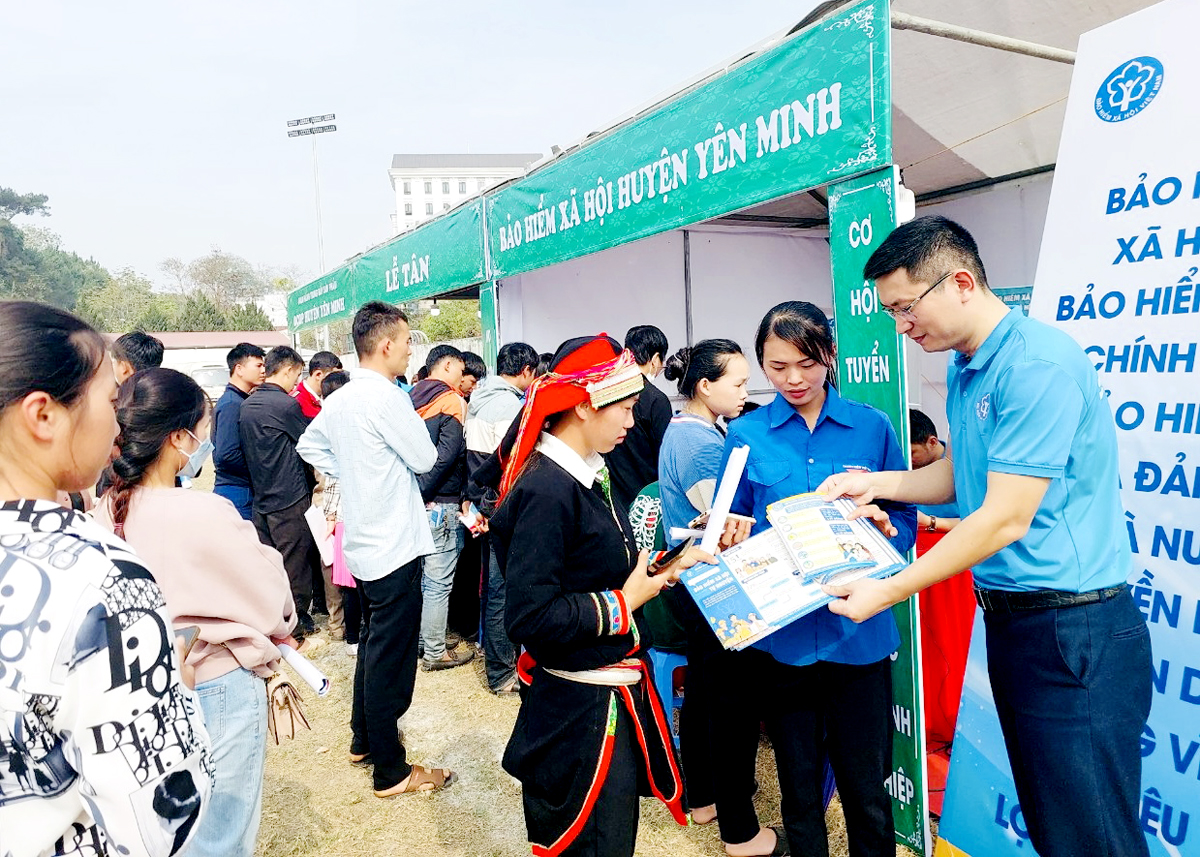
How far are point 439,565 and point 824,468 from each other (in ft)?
9.29

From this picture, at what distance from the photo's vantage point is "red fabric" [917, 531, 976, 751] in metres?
2.92

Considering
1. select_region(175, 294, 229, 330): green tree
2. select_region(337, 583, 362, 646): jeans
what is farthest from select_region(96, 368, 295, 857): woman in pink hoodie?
select_region(175, 294, 229, 330): green tree

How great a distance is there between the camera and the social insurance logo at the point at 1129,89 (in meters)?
1.94

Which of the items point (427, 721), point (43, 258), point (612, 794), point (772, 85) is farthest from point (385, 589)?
point (43, 258)

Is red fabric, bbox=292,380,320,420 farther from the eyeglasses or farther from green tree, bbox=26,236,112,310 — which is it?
green tree, bbox=26,236,112,310

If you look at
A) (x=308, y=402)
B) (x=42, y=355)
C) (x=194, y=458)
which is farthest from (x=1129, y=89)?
(x=308, y=402)

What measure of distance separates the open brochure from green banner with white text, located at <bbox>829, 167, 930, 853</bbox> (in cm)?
72

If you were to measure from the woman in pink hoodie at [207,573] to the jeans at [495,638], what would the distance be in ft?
7.34

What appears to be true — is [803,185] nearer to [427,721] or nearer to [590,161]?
[590,161]

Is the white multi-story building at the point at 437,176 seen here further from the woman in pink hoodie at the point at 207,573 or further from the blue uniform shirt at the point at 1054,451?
the blue uniform shirt at the point at 1054,451

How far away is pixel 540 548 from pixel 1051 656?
1.14 metres

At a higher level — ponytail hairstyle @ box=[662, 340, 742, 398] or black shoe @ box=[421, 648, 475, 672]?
ponytail hairstyle @ box=[662, 340, 742, 398]

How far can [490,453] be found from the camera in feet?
13.4

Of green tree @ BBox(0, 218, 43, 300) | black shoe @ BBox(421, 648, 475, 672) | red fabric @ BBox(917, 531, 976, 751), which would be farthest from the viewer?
green tree @ BBox(0, 218, 43, 300)
